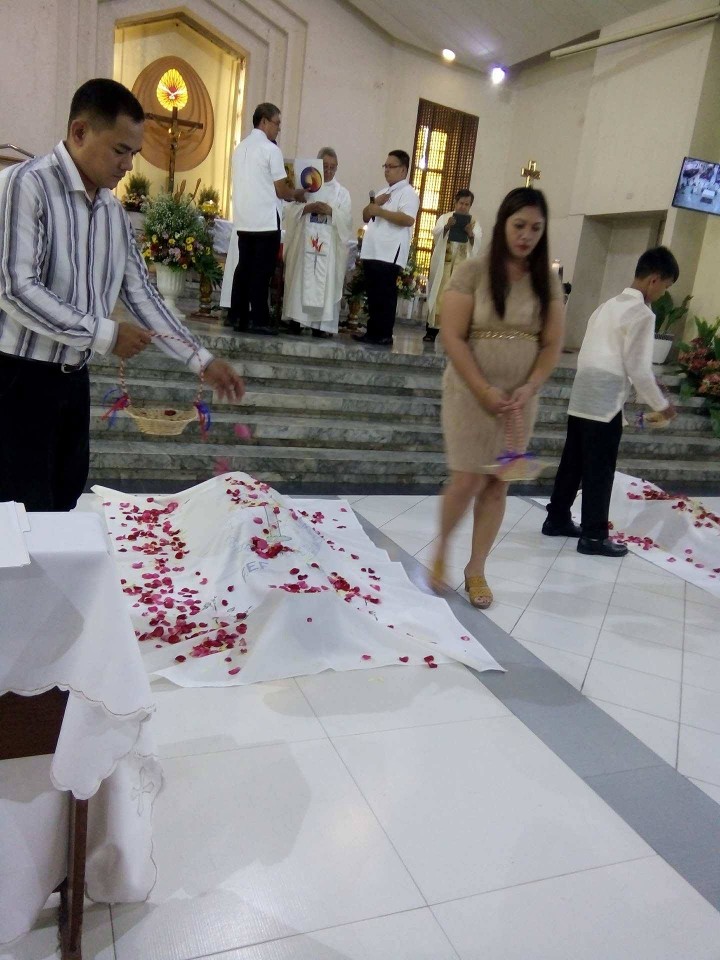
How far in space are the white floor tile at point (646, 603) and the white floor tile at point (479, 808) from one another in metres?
1.39

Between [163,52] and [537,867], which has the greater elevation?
[163,52]

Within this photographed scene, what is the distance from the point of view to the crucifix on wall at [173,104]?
10.0 metres

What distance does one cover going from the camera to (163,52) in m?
10.1

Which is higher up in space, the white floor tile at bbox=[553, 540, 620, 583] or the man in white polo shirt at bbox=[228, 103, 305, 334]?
the man in white polo shirt at bbox=[228, 103, 305, 334]

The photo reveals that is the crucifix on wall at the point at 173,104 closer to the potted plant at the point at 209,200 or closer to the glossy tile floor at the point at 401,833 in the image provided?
the potted plant at the point at 209,200

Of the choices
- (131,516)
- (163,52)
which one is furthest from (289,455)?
(163,52)

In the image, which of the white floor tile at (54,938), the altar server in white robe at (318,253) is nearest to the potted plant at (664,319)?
the altar server in white robe at (318,253)

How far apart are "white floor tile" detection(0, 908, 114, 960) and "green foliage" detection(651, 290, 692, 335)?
880 cm

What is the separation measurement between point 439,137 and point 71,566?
1183cm

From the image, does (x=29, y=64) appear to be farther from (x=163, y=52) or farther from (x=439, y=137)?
(x=439, y=137)

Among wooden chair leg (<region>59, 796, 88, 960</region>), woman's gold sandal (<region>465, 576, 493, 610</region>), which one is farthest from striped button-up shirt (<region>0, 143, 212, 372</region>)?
woman's gold sandal (<region>465, 576, 493, 610</region>)

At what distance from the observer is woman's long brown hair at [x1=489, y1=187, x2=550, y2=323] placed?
8.51ft

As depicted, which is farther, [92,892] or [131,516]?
[131,516]

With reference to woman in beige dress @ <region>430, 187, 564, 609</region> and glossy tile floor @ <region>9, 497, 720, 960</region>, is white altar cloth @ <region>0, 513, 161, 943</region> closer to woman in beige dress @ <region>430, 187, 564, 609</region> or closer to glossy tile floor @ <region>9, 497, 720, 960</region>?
glossy tile floor @ <region>9, 497, 720, 960</region>
